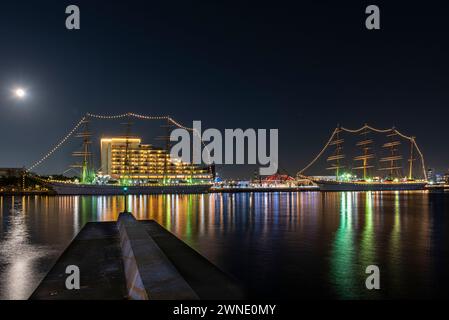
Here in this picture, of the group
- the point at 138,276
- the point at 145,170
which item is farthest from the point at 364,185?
the point at 138,276

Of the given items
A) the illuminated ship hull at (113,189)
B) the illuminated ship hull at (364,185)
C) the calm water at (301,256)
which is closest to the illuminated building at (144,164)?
the illuminated ship hull at (113,189)

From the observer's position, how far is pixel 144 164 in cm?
12688

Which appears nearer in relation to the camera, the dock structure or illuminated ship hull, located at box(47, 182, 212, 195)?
the dock structure

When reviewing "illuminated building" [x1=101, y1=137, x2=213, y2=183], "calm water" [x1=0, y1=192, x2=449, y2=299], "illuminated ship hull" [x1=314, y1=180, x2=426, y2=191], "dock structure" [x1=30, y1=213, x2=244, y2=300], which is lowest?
"illuminated ship hull" [x1=314, y1=180, x2=426, y2=191]

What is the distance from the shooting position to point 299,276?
1020cm

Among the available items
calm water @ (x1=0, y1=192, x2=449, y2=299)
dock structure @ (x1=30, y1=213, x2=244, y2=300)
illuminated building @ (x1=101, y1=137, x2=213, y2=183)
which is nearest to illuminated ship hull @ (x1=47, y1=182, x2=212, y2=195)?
illuminated building @ (x1=101, y1=137, x2=213, y2=183)

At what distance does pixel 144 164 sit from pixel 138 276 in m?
122

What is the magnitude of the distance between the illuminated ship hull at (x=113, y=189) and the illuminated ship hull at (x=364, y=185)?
3772cm

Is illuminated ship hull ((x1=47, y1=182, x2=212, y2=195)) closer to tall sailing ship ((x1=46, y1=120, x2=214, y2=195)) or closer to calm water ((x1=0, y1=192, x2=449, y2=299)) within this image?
tall sailing ship ((x1=46, y1=120, x2=214, y2=195))

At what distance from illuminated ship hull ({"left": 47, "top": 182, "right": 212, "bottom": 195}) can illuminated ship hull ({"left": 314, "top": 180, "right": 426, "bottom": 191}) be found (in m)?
37.7

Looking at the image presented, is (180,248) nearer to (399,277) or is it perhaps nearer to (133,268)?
(133,268)

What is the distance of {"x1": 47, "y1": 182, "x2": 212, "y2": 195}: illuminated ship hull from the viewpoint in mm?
83562
